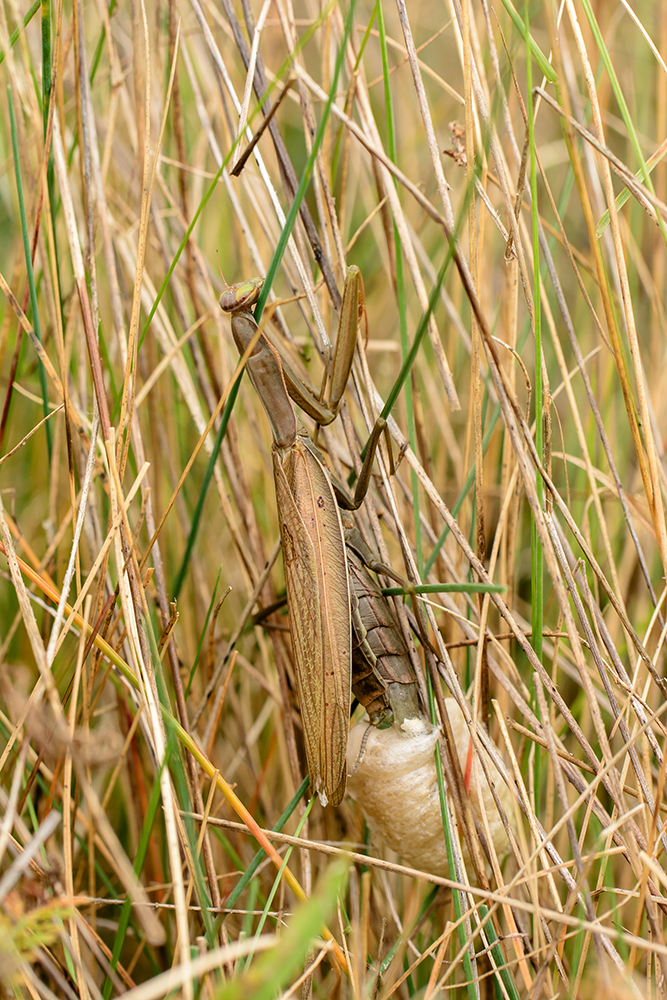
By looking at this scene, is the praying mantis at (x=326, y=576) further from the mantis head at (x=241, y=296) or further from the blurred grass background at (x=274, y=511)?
the blurred grass background at (x=274, y=511)

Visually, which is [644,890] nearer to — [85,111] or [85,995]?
[85,995]

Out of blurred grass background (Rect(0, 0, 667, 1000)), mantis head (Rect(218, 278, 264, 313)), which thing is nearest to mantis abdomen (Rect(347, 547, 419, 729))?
blurred grass background (Rect(0, 0, 667, 1000))

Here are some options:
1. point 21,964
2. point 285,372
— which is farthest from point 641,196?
point 21,964

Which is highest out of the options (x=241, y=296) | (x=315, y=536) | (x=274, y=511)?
(x=241, y=296)

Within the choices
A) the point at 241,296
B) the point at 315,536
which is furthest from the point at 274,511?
the point at 241,296

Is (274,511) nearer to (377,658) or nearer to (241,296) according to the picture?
(377,658)

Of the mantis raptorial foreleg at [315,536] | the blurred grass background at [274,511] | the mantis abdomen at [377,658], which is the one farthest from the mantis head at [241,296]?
the mantis abdomen at [377,658]
